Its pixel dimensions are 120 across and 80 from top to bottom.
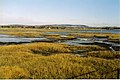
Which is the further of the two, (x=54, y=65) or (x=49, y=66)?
(x=54, y=65)

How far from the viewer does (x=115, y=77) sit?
926 cm

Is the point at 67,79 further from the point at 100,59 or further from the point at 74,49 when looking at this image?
the point at 74,49

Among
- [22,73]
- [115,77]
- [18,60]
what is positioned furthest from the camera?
[18,60]

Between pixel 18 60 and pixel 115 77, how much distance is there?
522 centimetres

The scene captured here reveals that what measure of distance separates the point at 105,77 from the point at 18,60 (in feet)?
15.9

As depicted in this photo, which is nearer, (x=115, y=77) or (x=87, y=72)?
(x=115, y=77)

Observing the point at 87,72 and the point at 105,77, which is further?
the point at 87,72

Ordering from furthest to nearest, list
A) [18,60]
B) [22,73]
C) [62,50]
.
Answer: [62,50] → [18,60] → [22,73]

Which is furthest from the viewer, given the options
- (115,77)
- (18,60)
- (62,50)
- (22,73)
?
(62,50)

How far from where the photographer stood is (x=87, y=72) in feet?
33.2

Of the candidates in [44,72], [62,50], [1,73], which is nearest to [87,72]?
[44,72]

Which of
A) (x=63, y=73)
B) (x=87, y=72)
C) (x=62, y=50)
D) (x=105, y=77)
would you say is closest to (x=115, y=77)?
(x=105, y=77)

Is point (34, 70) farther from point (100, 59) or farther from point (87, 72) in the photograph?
point (100, 59)

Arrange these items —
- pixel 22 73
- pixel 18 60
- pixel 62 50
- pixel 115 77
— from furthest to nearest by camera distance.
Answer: pixel 62 50 < pixel 18 60 < pixel 22 73 < pixel 115 77
